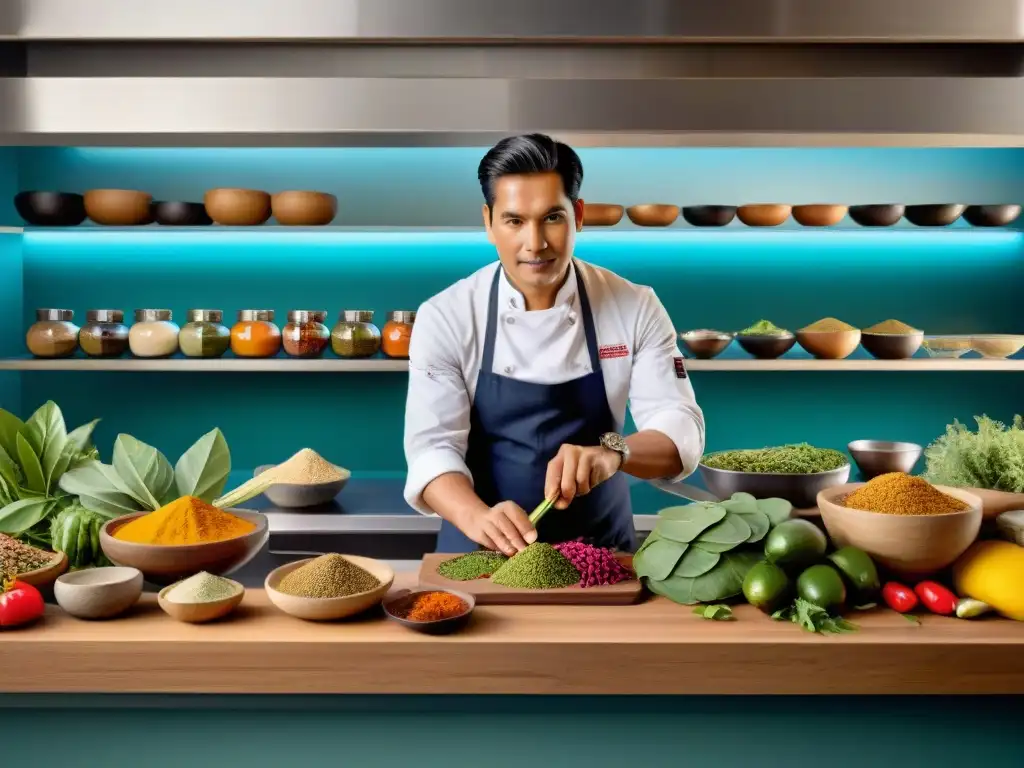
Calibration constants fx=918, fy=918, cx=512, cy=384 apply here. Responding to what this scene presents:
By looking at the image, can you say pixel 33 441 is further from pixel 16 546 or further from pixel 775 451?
pixel 775 451

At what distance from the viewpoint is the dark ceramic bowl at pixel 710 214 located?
137 inches

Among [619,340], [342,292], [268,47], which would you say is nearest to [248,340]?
[342,292]

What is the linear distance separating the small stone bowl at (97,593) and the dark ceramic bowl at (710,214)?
2.58 m

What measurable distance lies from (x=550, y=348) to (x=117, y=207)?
6.44 feet

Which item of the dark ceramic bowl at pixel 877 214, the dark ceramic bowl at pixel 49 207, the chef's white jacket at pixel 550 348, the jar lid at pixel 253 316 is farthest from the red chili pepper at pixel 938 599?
the dark ceramic bowl at pixel 49 207

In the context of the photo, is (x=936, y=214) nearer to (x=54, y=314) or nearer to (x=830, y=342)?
(x=830, y=342)

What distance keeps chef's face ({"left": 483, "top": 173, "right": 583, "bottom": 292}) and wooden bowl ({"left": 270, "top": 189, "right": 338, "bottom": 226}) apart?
5.11ft

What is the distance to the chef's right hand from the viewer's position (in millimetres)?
1704

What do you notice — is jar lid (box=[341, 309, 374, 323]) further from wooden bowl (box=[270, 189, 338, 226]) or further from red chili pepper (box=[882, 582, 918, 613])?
red chili pepper (box=[882, 582, 918, 613])

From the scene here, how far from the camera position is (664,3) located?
10.8 ft

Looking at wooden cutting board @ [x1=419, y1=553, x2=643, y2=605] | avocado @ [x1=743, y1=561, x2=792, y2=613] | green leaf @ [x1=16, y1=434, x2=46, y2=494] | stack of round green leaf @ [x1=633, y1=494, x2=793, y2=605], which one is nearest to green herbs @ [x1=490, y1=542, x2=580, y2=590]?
wooden cutting board @ [x1=419, y1=553, x2=643, y2=605]

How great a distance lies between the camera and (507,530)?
5.64 ft

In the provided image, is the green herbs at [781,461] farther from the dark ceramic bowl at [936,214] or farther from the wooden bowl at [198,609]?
the wooden bowl at [198,609]

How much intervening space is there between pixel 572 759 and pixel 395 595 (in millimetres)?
381
